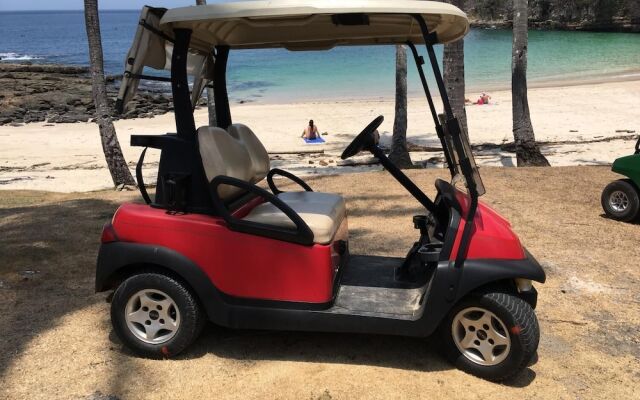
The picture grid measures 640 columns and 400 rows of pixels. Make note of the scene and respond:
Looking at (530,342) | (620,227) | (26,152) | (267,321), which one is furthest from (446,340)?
(26,152)

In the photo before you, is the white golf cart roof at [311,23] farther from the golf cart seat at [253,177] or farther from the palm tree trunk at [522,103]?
the palm tree trunk at [522,103]

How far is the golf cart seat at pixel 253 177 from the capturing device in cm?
329

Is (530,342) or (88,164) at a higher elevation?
(530,342)

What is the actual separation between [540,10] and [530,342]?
234 feet

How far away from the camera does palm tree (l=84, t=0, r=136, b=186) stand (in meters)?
9.21

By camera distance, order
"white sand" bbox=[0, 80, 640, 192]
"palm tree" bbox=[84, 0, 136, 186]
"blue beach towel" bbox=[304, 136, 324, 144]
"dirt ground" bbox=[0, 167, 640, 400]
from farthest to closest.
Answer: "blue beach towel" bbox=[304, 136, 324, 144] < "white sand" bbox=[0, 80, 640, 192] < "palm tree" bbox=[84, 0, 136, 186] < "dirt ground" bbox=[0, 167, 640, 400]

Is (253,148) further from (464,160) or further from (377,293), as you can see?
(464,160)

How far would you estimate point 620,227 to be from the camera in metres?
5.94

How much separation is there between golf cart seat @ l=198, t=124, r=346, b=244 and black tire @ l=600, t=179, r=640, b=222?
12.2 feet

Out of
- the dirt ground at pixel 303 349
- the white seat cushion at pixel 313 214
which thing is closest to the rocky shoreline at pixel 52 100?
the dirt ground at pixel 303 349

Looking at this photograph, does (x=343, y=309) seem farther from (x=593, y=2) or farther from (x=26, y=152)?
(x=593, y=2)

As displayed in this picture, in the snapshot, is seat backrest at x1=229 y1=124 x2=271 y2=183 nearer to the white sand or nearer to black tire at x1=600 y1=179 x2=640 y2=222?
black tire at x1=600 y1=179 x2=640 y2=222

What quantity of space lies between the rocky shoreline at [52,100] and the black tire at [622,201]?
15.1 metres

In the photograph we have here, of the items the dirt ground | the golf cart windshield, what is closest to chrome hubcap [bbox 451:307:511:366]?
the dirt ground
